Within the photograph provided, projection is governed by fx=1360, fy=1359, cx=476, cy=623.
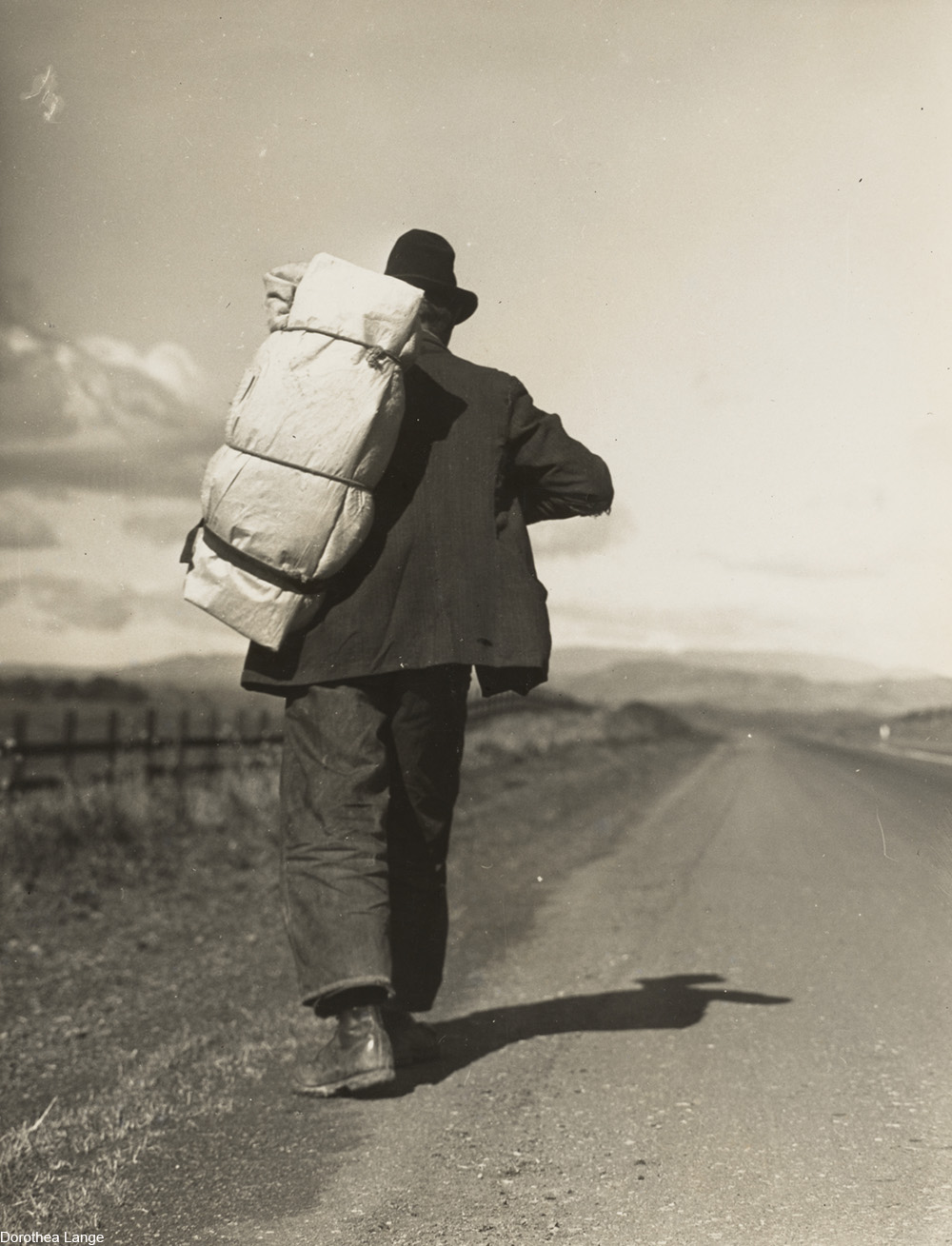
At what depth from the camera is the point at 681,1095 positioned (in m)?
3.13

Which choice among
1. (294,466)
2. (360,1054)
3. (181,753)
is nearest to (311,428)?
(294,466)

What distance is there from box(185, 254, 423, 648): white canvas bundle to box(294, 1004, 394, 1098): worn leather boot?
954 mm

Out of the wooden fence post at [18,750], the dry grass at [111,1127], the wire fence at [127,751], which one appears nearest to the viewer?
the dry grass at [111,1127]

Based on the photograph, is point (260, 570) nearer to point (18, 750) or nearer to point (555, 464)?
point (555, 464)

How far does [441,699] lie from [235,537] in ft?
2.19

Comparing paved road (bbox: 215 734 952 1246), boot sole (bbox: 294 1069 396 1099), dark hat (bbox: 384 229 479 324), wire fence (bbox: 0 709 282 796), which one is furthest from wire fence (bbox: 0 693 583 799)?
dark hat (bbox: 384 229 479 324)

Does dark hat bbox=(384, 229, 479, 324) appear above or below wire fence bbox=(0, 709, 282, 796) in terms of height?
above

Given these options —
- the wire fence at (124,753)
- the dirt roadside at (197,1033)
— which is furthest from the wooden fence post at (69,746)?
the dirt roadside at (197,1033)

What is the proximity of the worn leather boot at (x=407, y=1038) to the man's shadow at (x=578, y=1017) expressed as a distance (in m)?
0.03

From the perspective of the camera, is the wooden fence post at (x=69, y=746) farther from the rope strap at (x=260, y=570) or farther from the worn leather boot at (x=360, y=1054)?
the rope strap at (x=260, y=570)

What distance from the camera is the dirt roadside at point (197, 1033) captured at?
106 inches

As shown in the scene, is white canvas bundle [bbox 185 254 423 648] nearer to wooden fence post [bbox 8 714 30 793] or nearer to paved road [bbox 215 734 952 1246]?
paved road [bbox 215 734 952 1246]

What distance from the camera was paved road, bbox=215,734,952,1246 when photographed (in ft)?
7.83

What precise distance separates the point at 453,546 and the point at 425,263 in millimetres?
745
